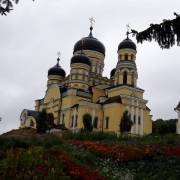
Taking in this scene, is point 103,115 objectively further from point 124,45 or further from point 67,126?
point 124,45

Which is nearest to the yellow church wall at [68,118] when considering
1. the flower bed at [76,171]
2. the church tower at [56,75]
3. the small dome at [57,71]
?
the church tower at [56,75]

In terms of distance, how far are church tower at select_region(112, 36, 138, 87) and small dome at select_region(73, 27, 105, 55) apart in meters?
5.78

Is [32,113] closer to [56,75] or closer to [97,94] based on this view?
[56,75]

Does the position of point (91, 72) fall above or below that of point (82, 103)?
above

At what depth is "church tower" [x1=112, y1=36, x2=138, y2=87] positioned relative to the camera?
1951 inches

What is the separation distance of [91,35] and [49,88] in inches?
444

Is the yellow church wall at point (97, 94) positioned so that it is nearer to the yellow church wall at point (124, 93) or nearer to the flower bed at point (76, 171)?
the yellow church wall at point (124, 93)

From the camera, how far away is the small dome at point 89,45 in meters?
56.0

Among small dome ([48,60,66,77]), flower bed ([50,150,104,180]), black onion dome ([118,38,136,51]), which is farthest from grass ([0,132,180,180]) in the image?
small dome ([48,60,66,77])

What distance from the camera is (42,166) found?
454 inches

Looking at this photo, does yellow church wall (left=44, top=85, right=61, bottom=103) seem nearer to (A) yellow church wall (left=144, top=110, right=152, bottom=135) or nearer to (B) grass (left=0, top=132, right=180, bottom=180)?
(A) yellow church wall (left=144, top=110, right=152, bottom=135)

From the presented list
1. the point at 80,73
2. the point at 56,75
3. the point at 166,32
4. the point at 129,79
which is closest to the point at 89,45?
the point at 80,73

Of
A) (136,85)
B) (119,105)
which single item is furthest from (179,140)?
(136,85)

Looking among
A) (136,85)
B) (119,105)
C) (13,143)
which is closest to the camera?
(13,143)
